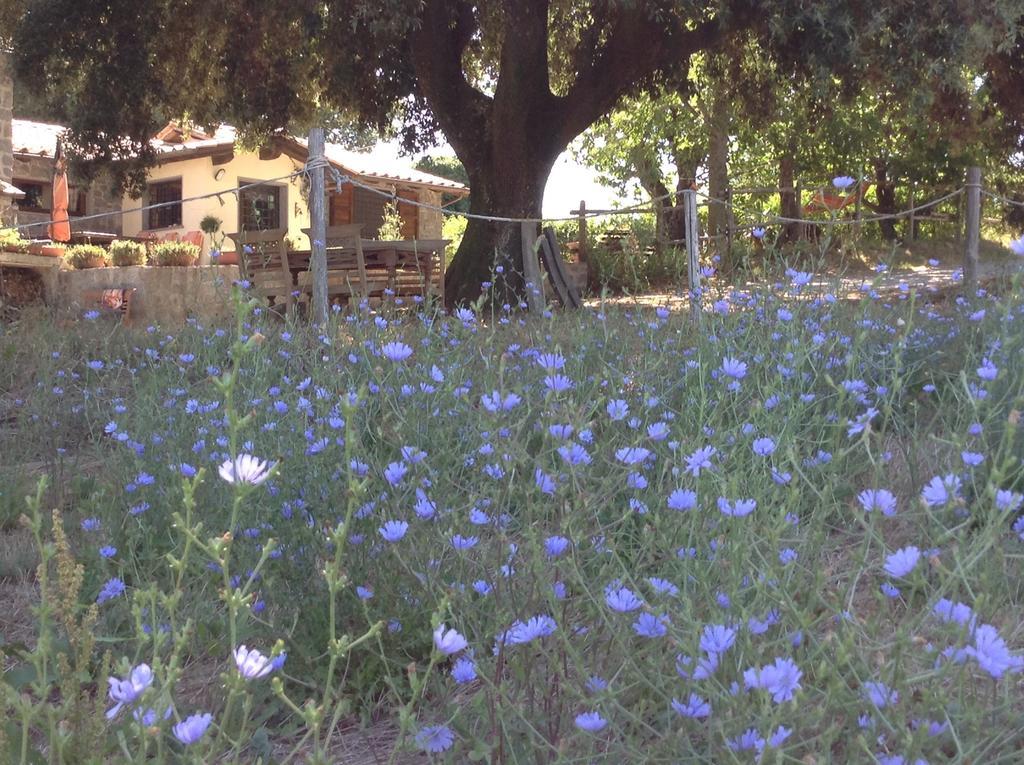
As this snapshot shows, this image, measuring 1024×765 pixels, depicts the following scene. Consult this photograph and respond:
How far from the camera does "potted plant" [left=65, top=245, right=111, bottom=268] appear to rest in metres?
12.4

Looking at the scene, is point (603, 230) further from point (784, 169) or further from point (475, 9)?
point (475, 9)

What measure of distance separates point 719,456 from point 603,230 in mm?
18618

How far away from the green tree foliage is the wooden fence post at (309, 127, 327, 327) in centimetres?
354

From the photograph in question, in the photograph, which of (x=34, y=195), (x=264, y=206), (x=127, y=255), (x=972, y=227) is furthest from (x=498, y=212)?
(x=34, y=195)

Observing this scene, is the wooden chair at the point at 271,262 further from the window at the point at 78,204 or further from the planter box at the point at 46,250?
the window at the point at 78,204

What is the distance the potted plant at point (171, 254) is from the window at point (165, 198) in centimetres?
805

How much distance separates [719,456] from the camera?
91.0 inches

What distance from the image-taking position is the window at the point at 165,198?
20.8 m

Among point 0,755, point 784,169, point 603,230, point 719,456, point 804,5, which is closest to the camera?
point 0,755

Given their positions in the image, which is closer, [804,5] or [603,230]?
[804,5]

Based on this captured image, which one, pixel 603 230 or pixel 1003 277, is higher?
pixel 603 230

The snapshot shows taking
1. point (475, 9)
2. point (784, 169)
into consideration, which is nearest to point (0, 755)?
point (475, 9)

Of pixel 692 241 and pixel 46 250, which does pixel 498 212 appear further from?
pixel 46 250

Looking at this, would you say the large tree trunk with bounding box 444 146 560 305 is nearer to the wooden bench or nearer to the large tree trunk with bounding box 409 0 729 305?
the large tree trunk with bounding box 409 0 729 305
